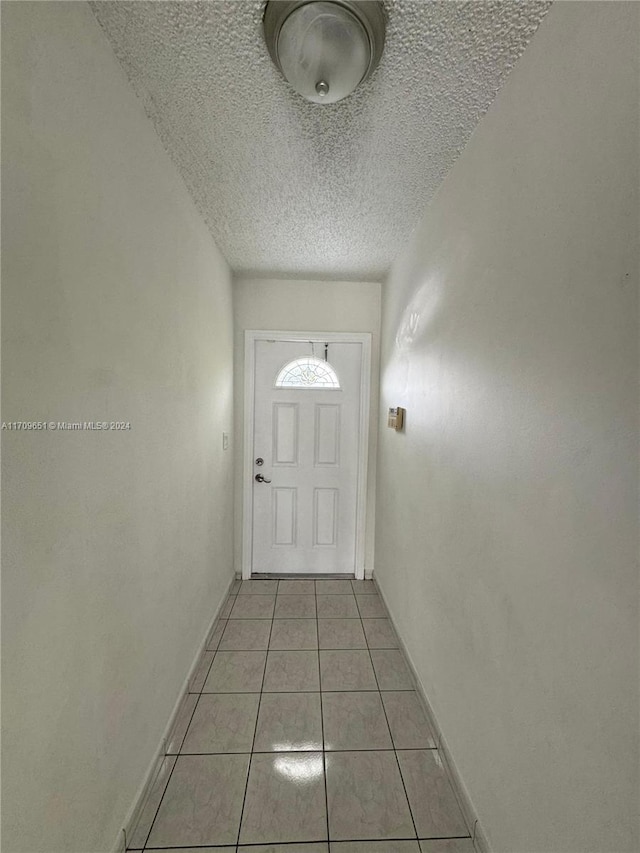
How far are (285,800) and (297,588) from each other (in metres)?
1.59

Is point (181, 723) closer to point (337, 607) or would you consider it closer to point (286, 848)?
point (286, 848)

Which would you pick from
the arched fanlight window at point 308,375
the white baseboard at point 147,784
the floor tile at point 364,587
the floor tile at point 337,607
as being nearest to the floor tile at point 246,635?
the white baseboard at point 147,784

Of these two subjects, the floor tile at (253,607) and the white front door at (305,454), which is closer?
the floor tile at (253,607)

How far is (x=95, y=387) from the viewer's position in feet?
3.38

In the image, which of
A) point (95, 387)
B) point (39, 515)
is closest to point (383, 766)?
point (39, 515)

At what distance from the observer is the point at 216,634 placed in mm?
2342

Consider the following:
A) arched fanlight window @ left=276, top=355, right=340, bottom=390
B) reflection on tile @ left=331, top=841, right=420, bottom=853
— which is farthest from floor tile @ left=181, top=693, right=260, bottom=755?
arched fanlight window @ left=276, top=355, right=340, bottom=390

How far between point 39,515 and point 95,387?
0.38 meters

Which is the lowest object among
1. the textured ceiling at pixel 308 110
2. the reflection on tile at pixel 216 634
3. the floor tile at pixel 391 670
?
the floor tile at pixel 391 670

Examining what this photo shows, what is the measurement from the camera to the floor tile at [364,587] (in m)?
2.91

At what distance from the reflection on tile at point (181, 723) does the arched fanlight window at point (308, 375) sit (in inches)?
84.2

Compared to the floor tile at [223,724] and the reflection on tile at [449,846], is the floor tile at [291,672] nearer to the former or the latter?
the floor tile at [223,724]

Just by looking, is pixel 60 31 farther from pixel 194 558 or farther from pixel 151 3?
pixel 194 558

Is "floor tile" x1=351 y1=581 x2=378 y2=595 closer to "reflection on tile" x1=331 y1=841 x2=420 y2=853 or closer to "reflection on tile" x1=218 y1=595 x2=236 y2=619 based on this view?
"reflection on tile" x1=218 y1=595 x2=236 y2=619
